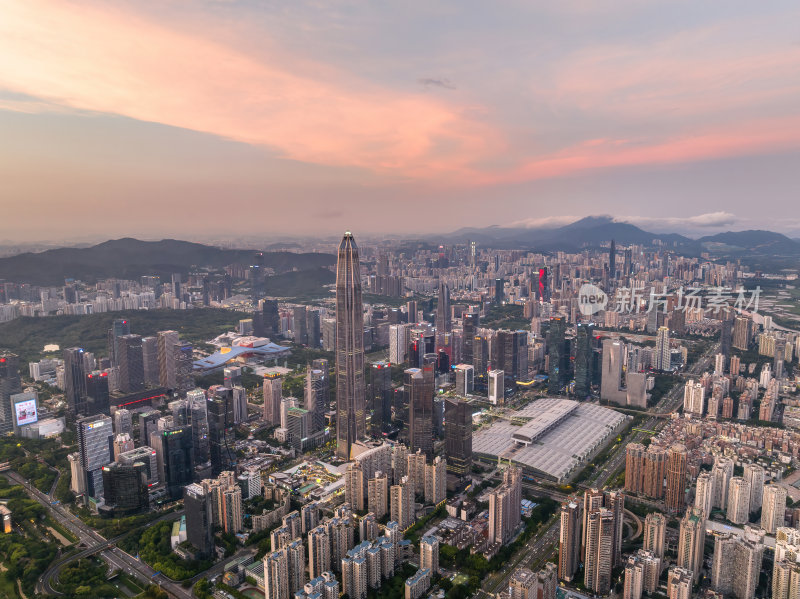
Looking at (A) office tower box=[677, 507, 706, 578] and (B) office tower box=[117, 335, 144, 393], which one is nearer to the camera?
(A) office tower box=[677, 507, 706, 578]

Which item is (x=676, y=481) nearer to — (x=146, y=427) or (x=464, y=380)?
(x=464, y=380)

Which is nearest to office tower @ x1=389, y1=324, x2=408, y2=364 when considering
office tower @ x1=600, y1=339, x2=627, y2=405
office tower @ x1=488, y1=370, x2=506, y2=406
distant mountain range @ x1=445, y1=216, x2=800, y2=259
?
office tower @ x1=488, y1=370, x2=506, y2=406

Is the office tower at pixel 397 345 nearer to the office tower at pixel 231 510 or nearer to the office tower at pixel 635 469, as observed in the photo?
the office tower at pixel 635 469

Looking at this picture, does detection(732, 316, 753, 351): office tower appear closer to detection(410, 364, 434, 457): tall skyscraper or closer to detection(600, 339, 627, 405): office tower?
detection(600, 339, 627, 405): office tower

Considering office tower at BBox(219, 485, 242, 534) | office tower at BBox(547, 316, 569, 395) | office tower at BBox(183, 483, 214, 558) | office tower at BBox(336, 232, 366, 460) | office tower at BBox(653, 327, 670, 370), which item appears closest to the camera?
office tower at BBox(183, 483, 214, 558)

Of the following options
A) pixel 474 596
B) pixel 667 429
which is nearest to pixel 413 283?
pixel 667 429

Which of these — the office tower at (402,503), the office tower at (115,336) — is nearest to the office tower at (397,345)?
the office tower at (115,336)

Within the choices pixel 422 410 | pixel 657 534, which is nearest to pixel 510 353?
pixel 422 410

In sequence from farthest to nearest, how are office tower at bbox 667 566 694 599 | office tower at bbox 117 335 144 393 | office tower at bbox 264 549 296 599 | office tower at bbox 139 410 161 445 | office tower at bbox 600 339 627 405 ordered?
office tower at bbox 117 335 144 393 < office tower at bbox 600 339 627 405 < office tower at bbox 139 410 161 445 < office tower at bbox 264 549 296 599 < office tower at bbox 667 566 694 599
